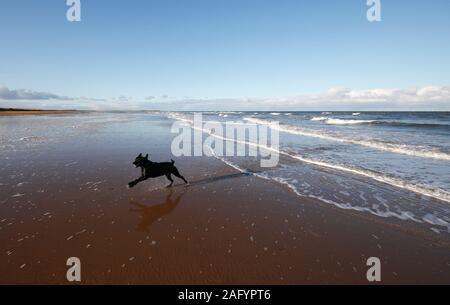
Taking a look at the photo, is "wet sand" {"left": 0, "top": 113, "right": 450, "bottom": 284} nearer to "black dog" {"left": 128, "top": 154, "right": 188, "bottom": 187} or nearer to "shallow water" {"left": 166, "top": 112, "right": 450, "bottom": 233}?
"black dog" {"left": 128, "top": 154, "right": 188, "bottom": 187}

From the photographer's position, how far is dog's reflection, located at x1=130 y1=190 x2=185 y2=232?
5.29m

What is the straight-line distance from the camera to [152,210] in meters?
6.03

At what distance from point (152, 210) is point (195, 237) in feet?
5.21

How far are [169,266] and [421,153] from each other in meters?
13.9

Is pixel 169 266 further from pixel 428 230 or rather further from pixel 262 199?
pixel 428 230

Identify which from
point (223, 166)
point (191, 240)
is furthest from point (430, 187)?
point (191, 240)

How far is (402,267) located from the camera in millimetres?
4051

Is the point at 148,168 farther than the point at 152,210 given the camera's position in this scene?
Yes

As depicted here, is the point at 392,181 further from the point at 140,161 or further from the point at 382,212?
the point at 140,161

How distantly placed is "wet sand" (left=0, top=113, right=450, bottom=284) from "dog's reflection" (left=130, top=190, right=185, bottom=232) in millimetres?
21

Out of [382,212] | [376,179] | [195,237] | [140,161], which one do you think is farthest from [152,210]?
[376,179]

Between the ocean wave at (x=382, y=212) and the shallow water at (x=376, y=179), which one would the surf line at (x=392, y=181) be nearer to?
the shallow water at (x=376, y=179)

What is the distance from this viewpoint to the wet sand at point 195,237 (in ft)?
12.4

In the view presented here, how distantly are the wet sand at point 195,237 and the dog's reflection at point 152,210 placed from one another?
2 centimetres
